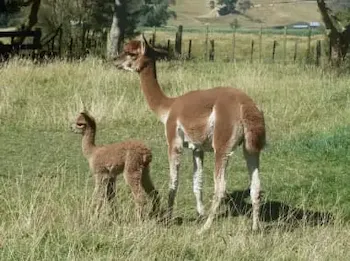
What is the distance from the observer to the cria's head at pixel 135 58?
28.6 ft

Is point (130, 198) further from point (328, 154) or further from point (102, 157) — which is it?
point (328, 154)

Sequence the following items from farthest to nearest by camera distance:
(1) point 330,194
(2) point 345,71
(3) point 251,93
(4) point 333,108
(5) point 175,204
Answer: (2) point 345,71
(3) point 251,93
(4) point 333,108
(1) point 330,194
(5) point 175,204

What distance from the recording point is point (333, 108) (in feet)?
55.4

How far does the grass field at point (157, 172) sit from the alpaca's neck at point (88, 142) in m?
Result: 0.38

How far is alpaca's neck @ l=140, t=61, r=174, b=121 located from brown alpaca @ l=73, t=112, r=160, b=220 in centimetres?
84

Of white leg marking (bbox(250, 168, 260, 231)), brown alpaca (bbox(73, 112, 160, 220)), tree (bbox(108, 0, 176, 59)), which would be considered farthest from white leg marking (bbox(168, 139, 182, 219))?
tree (bbox(108, 0, 176, 59))

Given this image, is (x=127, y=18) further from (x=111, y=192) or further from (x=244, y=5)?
(x=244, y=5)

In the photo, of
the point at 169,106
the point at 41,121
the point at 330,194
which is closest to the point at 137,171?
the point at 169,106

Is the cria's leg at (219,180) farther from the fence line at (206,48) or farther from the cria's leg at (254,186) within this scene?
the fence line at (206,48)

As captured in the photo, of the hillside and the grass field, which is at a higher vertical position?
the grass field

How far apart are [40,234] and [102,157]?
Result: 1696mm

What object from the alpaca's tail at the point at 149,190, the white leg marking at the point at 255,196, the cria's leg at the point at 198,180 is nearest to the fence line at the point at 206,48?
the cria's leg at the point at 198,180

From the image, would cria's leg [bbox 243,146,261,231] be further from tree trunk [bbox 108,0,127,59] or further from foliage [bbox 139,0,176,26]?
foliage [bbox 139,0,176,26]

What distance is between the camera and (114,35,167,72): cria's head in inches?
343
